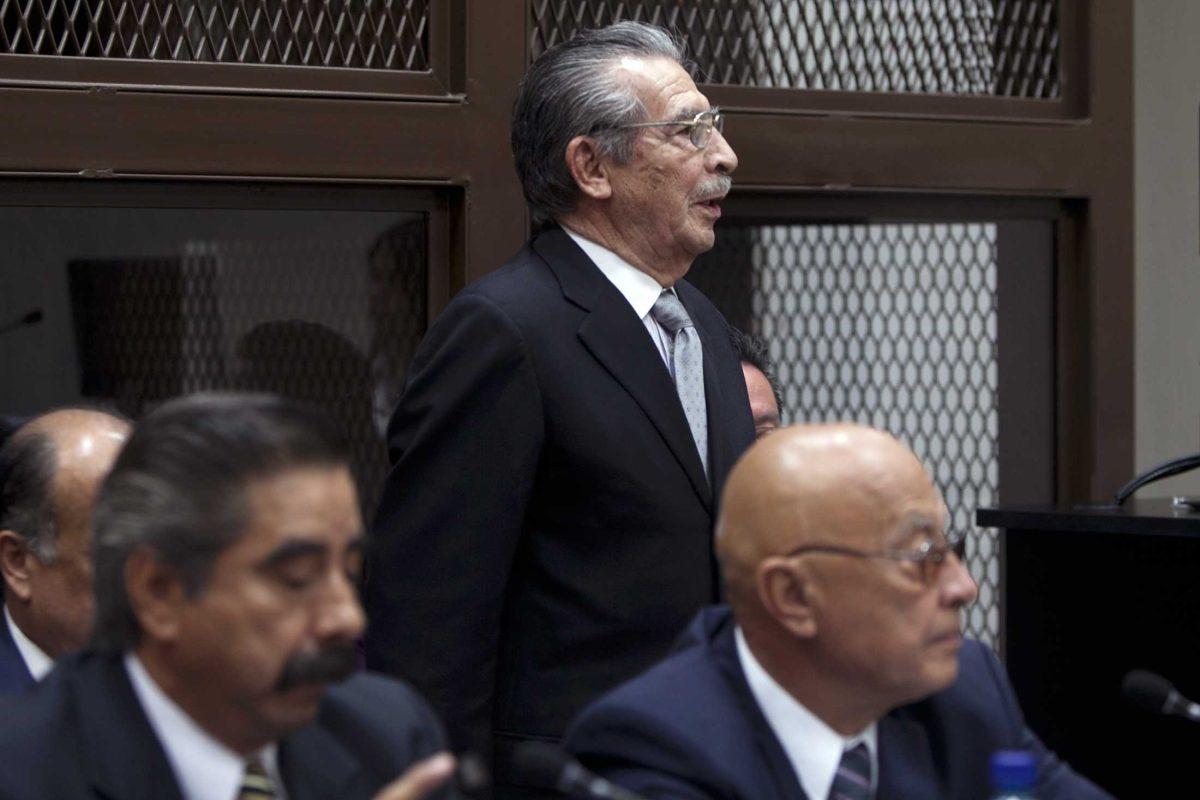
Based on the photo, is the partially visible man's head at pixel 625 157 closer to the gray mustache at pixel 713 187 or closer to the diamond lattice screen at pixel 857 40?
the gray mustache at pixel 713 187

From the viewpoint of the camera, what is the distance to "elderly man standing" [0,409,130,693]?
2.14 m

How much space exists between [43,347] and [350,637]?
1.75m

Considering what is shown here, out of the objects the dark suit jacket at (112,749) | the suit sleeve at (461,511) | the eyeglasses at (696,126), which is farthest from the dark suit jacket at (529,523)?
the dark suit jacket at (112,749)

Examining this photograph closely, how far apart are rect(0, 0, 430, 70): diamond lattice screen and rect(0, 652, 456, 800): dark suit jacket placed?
5.46 feet

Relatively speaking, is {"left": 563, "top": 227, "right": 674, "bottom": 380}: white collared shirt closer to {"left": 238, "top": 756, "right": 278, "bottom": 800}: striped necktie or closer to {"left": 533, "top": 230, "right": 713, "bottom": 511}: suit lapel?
{"left": 533, "top": 230, "right": 713, "bottom": 511}: suit lapel

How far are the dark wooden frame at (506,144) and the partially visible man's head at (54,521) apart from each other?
896 millimetres

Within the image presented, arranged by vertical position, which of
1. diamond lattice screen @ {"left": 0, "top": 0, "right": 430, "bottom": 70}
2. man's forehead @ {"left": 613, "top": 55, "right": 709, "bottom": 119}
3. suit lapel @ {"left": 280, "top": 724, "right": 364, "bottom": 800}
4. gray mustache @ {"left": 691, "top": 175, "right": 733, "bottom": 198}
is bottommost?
suit lapel @ {"left": 280, "top": 724, "right": 364, "bottom": 800}

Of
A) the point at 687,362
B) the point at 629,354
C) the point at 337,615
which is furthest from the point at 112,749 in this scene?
the point at 687,362

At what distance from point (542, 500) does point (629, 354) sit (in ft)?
0.76

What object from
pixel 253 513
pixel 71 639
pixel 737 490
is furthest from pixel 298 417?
pixel 71 639

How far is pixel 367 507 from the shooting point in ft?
10.8

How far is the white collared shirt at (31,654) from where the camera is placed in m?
2.20

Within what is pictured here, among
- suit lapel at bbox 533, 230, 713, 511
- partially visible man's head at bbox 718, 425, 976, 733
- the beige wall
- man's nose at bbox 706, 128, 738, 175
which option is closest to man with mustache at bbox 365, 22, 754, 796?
suit lapel at bbox 533, 230, 713, 511

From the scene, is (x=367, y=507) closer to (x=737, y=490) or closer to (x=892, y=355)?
(x=892, y=355)
